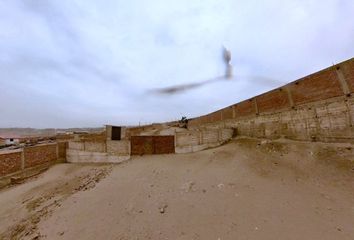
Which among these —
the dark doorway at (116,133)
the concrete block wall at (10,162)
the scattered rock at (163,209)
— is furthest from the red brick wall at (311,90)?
the concrete block wall at (10,162)

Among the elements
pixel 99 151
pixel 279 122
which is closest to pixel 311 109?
pixel 279 122

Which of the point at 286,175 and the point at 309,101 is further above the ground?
the point at 309,101

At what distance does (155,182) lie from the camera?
676 cm

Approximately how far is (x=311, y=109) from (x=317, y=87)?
79 cm

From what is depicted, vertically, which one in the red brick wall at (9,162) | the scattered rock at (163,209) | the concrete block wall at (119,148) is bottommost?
the scattered rock at (163,209)

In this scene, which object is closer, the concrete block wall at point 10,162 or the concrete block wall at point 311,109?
the concrete block wall at point 311,109

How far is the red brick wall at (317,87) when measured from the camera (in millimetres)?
6832

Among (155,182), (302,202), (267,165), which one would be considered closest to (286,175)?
(267,165)

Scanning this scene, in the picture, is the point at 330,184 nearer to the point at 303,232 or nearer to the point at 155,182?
the point at 303,232

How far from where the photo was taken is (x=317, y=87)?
7.39 meters

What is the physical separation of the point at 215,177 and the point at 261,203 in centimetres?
202

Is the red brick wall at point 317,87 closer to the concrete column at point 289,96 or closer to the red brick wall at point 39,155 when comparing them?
the concrete column at point 289,96

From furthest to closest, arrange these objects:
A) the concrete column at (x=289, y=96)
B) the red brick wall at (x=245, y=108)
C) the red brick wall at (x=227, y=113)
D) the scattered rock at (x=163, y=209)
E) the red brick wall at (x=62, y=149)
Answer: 1. the red brick wall at (x=227, y=113)
2. the red brick wall at (x=62, y=149)
3. the red brick wall at (x=245, y=108)
4. the concrete column at (x=289, y=96)
5. the scattered rock at (x=163, y=209)

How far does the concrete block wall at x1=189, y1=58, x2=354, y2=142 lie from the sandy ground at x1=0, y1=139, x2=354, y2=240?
1.96ft
